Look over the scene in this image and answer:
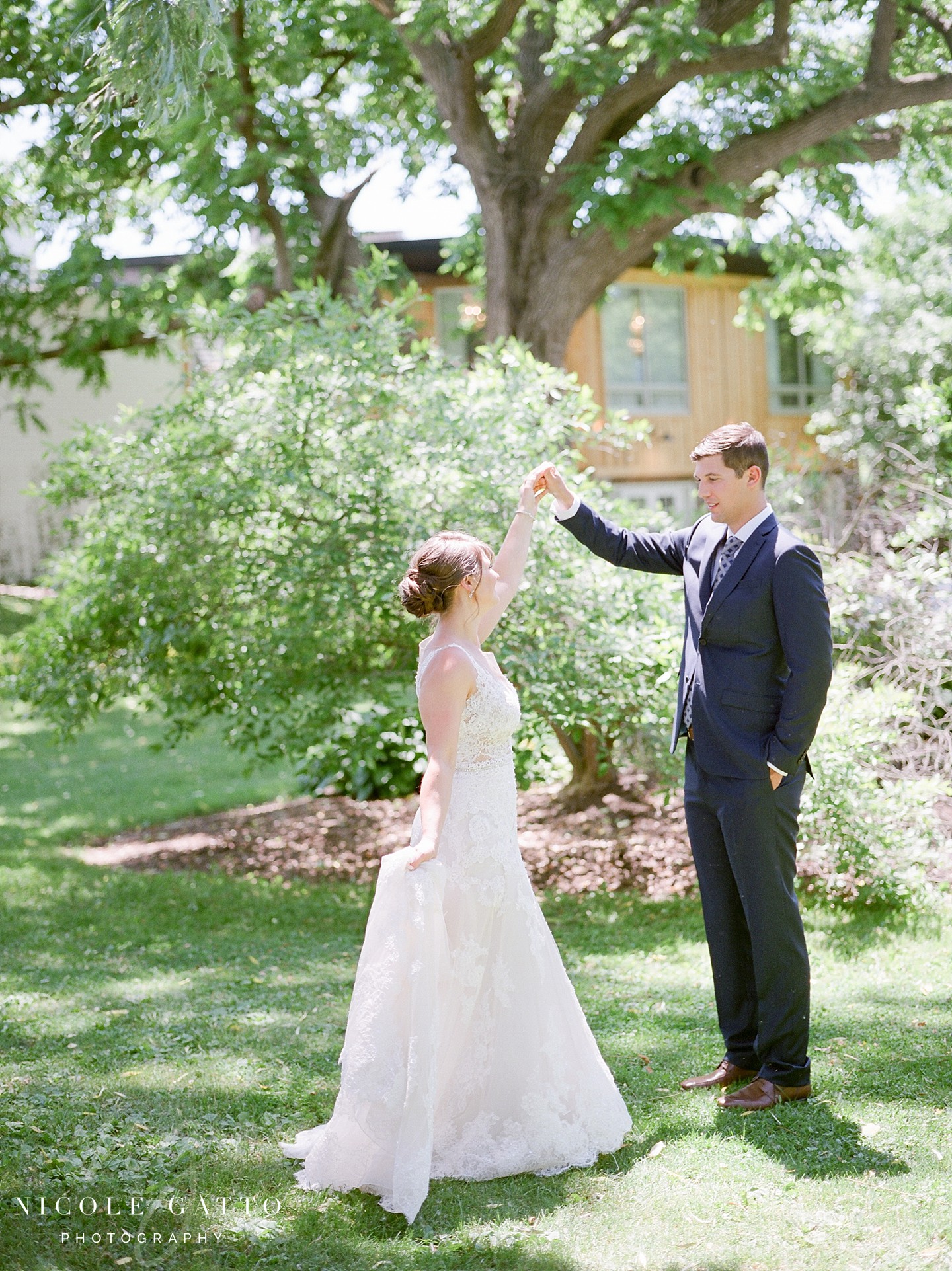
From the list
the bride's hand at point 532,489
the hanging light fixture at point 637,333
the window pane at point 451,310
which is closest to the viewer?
the bride's hand at point 532,489

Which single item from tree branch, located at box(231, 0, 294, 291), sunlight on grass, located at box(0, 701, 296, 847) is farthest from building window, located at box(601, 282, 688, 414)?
sunlight on grass, located at box(0, 701, 296, 847)

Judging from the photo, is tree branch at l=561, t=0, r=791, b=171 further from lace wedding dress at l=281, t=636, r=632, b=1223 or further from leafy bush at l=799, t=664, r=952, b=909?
lace wedding dress at l=281, t=636, r=632, b=1223

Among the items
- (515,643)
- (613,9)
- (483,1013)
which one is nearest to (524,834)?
(515,643)

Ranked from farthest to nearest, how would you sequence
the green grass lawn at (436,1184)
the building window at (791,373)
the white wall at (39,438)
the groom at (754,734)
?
the white wall at (39,438) → the building window at (791,373) → the groom at (754,734) → the green grass lawn at (436,1184)

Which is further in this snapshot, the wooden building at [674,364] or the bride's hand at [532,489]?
the wooden building at [674,364]

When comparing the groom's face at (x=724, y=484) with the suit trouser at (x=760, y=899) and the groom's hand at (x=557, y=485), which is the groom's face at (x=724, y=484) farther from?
the suit trouser at (x=760, y=899)

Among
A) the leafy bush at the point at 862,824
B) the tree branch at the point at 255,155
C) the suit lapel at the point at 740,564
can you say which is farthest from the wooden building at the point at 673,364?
the suit lapel at the point at 740,564

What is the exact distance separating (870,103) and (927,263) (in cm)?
803

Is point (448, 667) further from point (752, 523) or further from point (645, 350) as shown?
point (645, 350)

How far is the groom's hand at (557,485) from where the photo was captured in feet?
15.2

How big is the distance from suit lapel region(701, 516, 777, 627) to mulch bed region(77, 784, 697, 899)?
3.70 m

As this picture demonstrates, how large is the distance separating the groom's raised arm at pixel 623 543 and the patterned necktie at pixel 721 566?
1.20ft

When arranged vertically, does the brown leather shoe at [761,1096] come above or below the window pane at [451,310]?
below

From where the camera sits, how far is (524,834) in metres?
9.42
